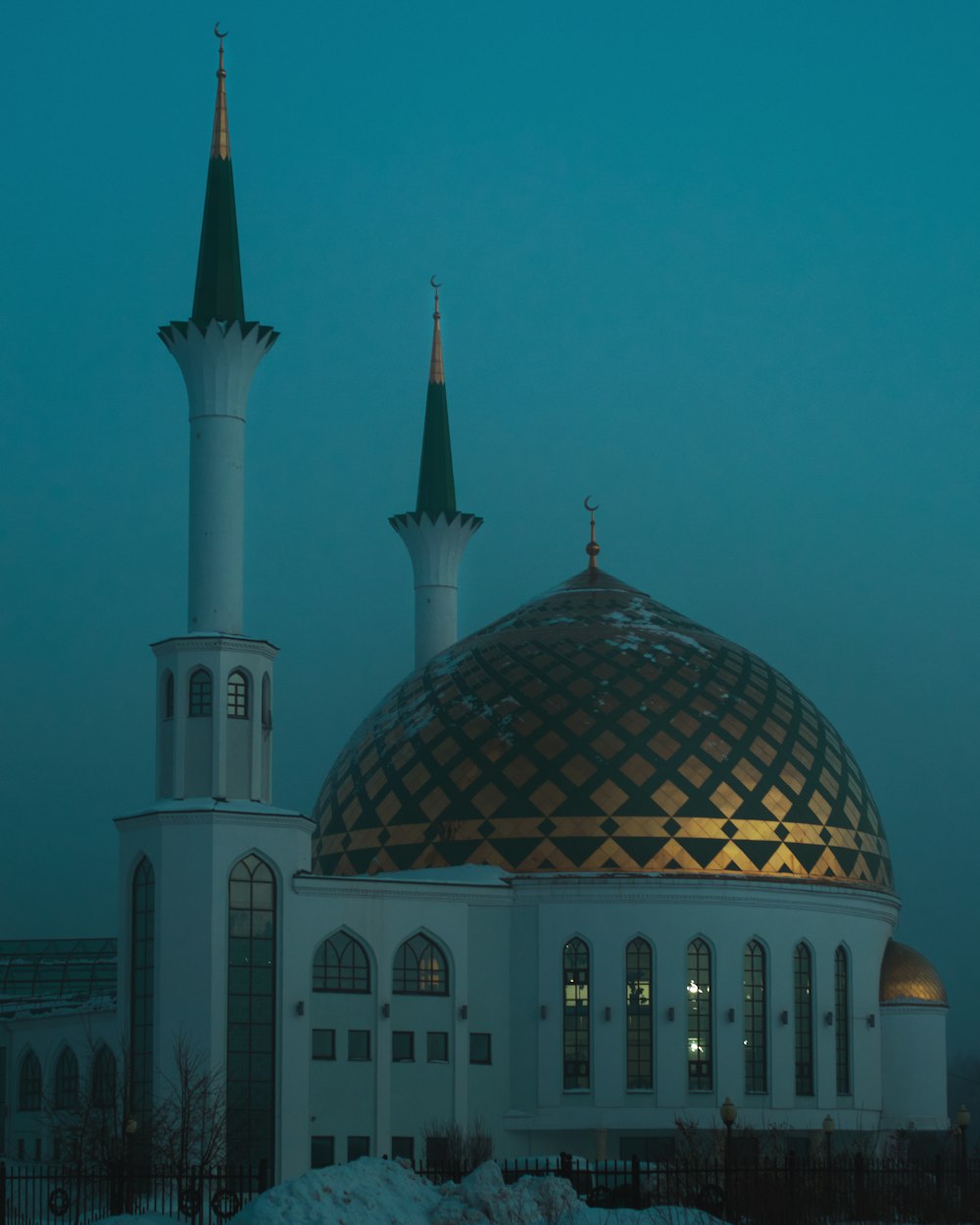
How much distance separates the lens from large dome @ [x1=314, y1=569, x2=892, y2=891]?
133ft

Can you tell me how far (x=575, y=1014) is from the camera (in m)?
39.0

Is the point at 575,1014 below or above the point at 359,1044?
above

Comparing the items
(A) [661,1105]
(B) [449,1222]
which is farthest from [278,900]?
(B) [449,1222]

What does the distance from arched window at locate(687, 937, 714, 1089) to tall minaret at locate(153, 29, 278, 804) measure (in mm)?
8148

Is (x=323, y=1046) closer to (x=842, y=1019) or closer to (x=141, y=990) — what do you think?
(x=141, y=990)

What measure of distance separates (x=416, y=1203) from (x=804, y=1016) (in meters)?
18.6

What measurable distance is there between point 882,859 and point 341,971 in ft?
39.6

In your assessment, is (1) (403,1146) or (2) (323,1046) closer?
(2) (323,1046)

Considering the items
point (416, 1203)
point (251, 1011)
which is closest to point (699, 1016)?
point (251, 1011)

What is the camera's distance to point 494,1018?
38656 millimetres

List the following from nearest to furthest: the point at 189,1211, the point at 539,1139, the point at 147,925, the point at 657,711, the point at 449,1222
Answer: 1. the point at 449,1222
2. the point at 189,1211
3. the point at 147,925
4. the point at 539,1139
5. the point at 657,711

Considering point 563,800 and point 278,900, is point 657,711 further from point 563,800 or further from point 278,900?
point 278,900

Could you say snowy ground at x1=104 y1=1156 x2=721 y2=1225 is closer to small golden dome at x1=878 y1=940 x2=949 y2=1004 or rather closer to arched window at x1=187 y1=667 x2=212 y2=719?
arched window at x1=187 y1=667 x2=212 y2=719

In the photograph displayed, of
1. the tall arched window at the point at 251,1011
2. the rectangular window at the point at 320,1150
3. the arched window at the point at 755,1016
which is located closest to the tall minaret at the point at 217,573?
the tall arched window at the point at 251,1011
